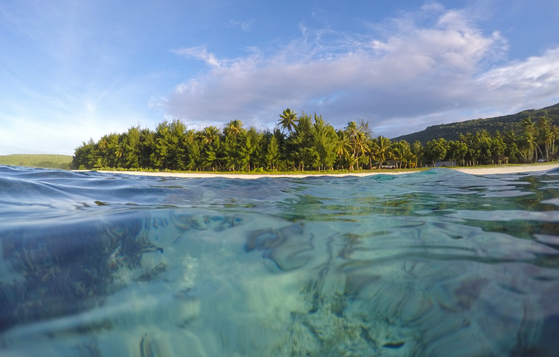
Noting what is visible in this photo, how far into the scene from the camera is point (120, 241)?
1564 millimetres

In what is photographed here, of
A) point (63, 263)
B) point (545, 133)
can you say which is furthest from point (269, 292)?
point (545, 133)

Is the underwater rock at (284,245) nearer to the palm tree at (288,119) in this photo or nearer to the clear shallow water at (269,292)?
the clear shallow water at (269,292)

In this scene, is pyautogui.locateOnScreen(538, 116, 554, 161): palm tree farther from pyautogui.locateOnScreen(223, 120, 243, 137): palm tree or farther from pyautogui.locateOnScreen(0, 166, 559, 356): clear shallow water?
pyautogui.locateOnScreen(0, 166, 559, 356): clear shallow water

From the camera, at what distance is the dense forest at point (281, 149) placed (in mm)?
35500

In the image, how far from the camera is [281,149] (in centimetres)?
3878

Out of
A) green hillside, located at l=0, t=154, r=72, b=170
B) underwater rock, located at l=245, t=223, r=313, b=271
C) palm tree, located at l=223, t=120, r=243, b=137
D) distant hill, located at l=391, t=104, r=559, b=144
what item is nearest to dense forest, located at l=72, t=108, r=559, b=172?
palm tree, located at l=223, t=120, r=243, b=137

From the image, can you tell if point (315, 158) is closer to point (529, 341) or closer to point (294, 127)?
point (294, 127)

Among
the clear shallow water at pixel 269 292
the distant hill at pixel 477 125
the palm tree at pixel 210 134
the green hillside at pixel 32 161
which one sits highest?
the distant hill at pixel 477 125

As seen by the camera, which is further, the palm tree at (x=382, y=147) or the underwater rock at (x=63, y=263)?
the palm tree at (x=382, y=147)

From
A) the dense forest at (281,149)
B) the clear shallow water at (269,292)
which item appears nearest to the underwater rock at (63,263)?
the clear shallow water at (269,292)

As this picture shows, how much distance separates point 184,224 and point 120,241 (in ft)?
1.32

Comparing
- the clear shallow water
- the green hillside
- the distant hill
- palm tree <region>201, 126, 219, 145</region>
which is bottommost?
the clear shallow water

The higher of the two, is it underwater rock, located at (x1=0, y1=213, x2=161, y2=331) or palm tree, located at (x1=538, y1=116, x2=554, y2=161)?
palm tree, located at (x1=538, y1=116, x2=554, y2=161)

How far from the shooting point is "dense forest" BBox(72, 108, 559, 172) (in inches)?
1398
